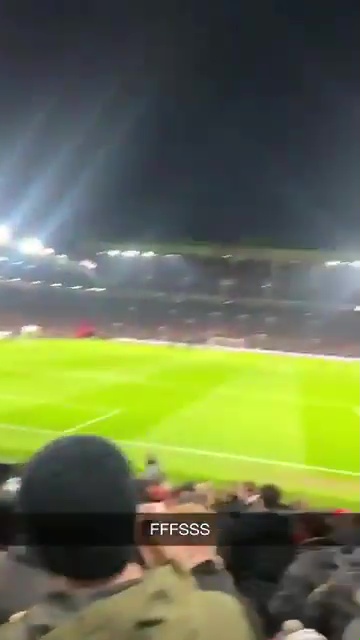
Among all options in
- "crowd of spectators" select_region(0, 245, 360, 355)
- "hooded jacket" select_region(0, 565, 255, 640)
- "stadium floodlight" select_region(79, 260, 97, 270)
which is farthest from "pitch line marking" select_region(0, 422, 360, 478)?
"hooded jacket" select_region(0, 565, 255, 640)

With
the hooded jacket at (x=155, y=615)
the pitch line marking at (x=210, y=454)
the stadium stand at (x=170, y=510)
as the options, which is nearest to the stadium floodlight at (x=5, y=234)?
the stadium stand at (x=170, y=510)

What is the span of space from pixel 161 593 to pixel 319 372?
5.22 ft

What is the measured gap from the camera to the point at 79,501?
3.50 ft

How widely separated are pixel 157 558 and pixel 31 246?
1.00 m

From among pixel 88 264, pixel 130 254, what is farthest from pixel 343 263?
pixel 88 264

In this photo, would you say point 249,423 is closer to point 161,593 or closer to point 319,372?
point 319,372

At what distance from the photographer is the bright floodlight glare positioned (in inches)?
88.2

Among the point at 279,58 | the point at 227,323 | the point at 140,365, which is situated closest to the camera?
the point at 279,58

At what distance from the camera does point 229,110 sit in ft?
7.34

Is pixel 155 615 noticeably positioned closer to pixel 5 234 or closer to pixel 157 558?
pixel 157 558

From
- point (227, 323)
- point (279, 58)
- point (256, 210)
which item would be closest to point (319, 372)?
point (227, 323)

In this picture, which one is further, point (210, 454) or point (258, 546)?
point (210, 454)

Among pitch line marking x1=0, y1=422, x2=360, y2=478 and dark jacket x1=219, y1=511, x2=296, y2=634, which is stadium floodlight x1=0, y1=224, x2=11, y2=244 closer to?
pitch line marking x1=0, y1=422, x2=360, y2=478

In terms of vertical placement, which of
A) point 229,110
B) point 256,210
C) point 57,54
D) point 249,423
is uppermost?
point 57,54
